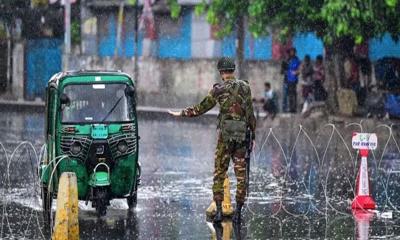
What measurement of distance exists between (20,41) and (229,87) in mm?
33145

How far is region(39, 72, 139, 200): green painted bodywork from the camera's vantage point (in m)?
13.5

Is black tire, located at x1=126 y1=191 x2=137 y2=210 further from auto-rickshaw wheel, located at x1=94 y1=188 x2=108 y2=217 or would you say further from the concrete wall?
the concrete wall

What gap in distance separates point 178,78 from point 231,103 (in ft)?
96.2

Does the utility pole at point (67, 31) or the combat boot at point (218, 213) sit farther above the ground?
the utility pole at point (67, 31)

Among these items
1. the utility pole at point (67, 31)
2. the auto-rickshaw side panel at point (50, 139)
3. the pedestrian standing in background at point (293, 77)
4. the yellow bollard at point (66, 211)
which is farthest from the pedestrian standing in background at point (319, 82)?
the yellow bollard at point (66, 211)

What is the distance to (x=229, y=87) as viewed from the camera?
12367 mm

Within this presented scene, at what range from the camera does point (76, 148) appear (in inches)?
534

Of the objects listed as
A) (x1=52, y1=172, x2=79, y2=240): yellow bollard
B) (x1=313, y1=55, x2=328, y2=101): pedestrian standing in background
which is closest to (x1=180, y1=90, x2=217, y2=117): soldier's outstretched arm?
(x1=52, y1=172, x2=79, y2=240): yellow bollard

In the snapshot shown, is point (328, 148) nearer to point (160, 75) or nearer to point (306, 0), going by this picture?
point (306, 0)

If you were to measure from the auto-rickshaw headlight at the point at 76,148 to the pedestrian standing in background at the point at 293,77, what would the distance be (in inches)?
846

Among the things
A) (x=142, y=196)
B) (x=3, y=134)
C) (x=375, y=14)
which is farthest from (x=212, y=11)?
(x=142, y=196)

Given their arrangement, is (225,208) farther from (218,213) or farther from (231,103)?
(231,103)

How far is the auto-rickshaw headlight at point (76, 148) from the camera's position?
533 inches

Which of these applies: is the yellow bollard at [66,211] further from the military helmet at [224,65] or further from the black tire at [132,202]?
the black tire at [132,202]
